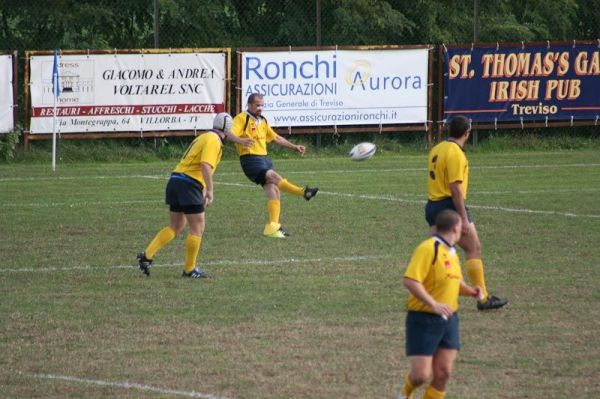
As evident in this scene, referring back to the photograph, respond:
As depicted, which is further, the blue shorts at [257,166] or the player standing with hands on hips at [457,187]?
the blue shorts at [257,166]

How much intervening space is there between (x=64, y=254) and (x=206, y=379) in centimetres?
692

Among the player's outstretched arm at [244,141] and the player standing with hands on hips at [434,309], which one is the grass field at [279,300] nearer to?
the player standing with hands on hips at [434,309]

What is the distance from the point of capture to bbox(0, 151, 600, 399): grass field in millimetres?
9008

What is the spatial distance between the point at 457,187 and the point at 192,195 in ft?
11.2

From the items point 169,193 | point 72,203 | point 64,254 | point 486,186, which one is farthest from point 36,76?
point 169,193

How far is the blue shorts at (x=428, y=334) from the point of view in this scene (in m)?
7.52

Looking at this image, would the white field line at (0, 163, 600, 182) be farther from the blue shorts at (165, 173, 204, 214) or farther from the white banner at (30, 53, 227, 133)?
the blue shorts at (165, 173, 204, 214)

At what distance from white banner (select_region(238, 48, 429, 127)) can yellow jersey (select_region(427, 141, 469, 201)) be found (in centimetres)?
1915

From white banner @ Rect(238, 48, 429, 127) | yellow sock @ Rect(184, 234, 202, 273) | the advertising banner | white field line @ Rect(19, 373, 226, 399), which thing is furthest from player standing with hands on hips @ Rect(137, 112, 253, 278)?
the advertising banner

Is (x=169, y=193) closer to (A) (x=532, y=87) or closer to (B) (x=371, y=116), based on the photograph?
(B) (x=371, y=116)

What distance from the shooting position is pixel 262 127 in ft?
59.3

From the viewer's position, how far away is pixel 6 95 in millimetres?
29375

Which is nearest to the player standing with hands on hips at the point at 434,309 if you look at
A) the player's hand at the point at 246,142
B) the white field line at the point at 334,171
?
the player's hand at the point at 246,142

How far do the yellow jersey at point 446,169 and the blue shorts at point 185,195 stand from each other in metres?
2.98
